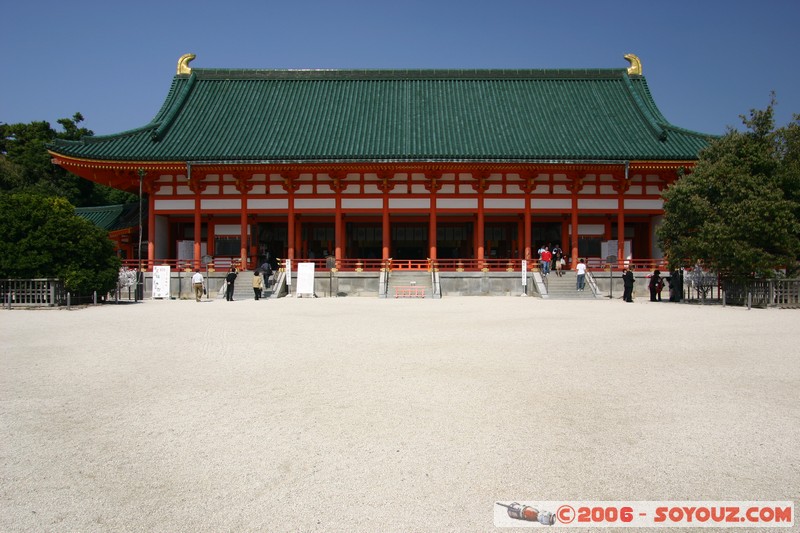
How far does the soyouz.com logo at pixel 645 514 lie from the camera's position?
10.9ft

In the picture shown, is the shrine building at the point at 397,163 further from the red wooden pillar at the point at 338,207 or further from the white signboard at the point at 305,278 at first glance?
the white signboard at the point at 305,278

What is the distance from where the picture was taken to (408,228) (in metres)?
30.4

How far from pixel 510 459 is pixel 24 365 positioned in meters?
6.77

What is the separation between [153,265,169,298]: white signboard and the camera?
2139cm

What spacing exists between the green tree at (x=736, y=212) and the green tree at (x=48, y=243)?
62.4ft

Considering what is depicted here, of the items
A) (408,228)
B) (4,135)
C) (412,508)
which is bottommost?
(412,508)

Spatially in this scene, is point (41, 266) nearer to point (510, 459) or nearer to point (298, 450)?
point (298, 450)

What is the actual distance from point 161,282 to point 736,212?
65.7 ft

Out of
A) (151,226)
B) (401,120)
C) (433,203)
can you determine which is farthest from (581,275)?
(151,226)

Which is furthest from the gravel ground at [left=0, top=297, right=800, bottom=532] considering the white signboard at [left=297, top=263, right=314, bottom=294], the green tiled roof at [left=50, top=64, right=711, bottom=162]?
the green tiled roof at [left=50, top=64, right=711, bottom=162]

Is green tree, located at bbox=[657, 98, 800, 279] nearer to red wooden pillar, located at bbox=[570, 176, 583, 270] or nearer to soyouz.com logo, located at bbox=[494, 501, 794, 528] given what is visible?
red wooden pillar, located at bbox=[570, 176, 583, 270]

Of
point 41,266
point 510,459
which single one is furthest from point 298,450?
point 41,266

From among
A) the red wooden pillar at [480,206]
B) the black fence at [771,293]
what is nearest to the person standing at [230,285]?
the red wooden pillar at [480,206]

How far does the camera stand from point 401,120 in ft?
90.9
